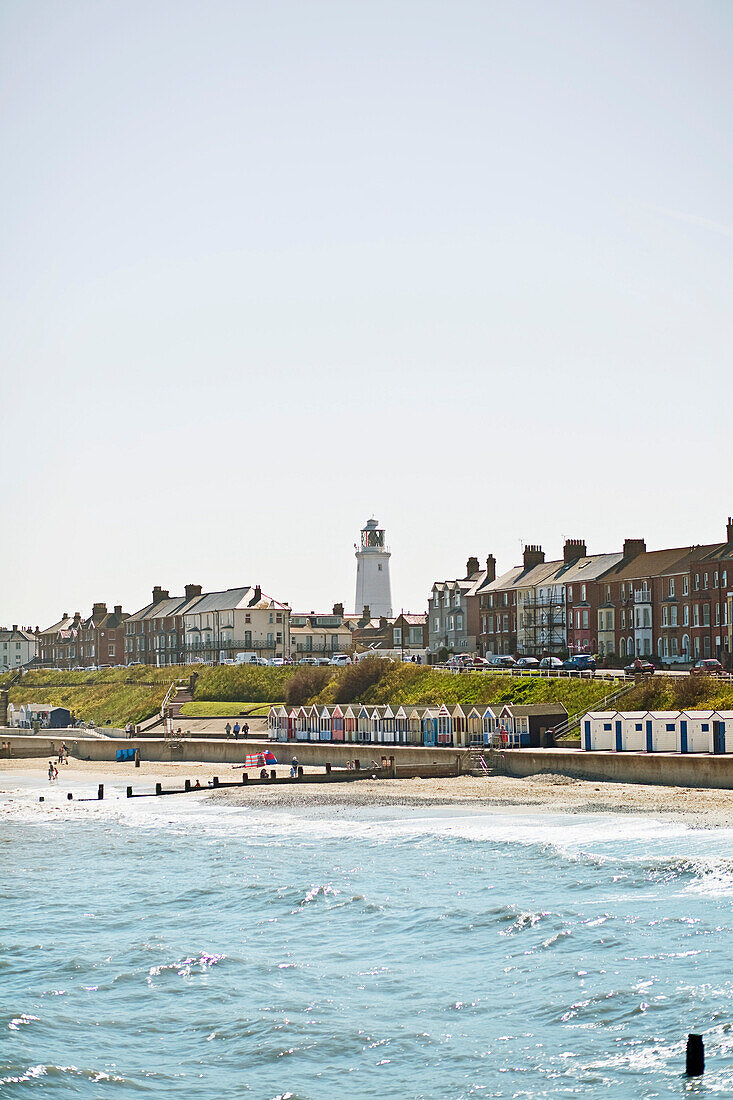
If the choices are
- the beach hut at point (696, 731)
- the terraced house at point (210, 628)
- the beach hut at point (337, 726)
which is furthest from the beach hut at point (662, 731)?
the terraced house at point (210, 628)

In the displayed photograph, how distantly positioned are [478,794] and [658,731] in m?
8.96

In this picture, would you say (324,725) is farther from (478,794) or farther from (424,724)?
(478,794)

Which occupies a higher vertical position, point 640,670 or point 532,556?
point 532,556

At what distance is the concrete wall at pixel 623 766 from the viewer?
4416cm

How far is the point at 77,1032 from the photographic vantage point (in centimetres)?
1945

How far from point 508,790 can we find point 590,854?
1507cm

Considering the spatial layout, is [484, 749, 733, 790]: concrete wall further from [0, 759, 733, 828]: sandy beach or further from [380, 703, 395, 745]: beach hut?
[380, 703, 395, 745]: beach hut

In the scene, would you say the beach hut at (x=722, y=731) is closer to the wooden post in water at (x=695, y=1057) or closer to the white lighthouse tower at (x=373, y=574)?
the wooden post in water at (x=695, y=1057)

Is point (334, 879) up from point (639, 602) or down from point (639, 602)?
down

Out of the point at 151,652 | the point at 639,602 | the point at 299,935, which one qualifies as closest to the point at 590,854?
the point at 299,935

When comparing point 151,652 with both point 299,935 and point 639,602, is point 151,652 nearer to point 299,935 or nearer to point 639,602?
point 639,602

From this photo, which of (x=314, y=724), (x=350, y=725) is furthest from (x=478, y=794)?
(x=314, y=724)

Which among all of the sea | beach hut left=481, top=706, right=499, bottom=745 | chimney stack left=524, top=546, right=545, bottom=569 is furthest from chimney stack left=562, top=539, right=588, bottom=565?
the sea

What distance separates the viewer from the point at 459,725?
61.2 m
